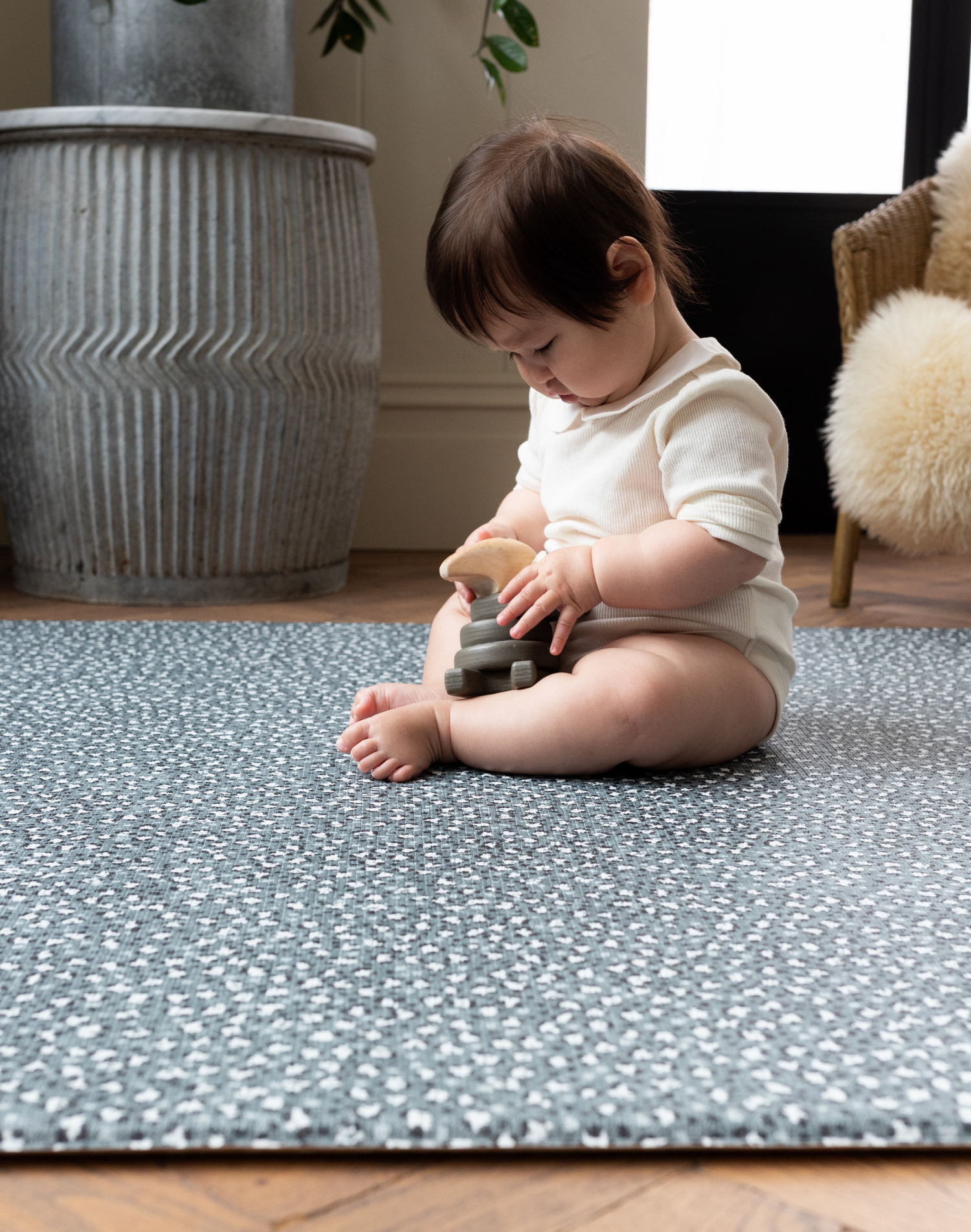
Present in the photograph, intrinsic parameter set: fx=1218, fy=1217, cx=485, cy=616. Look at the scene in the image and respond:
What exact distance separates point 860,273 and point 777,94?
2.85 ft

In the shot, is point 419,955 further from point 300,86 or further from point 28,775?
point 300,86

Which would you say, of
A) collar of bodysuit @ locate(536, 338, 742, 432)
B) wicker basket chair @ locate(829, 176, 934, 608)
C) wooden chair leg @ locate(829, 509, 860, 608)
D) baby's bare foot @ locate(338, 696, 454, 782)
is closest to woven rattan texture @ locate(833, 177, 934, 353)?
wicker basket chair @ locate(829, 176, 934, 608)

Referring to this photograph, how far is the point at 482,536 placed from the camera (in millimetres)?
1030

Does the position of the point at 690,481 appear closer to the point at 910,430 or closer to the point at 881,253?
the point at 910,430

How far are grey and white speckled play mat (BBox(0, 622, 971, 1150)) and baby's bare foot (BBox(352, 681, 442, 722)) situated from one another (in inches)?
1.8

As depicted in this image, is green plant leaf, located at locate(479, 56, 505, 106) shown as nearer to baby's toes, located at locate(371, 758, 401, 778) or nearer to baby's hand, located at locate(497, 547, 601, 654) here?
baby's hand, located at locate(497, 547, 601, 654)

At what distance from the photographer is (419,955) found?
22.8 inches

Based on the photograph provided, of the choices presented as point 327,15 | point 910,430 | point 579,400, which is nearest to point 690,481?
point 579,400

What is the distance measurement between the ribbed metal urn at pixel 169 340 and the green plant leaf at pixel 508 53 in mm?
370

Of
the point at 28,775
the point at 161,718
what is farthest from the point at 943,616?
the point at 28,775

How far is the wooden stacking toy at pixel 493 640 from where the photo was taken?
897 millimetres

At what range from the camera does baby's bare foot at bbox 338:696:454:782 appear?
85cm

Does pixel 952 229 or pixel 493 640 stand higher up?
pixel 952 229

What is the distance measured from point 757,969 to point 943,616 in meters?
1.11
